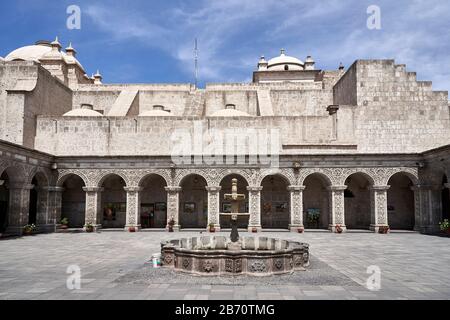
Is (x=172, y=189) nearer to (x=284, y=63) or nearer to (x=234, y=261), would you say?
(x=234, y=261)

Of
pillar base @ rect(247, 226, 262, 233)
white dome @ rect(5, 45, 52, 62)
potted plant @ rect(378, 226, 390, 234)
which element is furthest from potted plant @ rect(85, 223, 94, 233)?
white dome @ rect(5, 45, 52, 62)

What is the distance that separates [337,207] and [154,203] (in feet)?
39.7

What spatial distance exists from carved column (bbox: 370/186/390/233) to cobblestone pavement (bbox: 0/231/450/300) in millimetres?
7222

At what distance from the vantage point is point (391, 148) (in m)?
24.9

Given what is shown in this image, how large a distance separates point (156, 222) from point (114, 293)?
17515 millimetres

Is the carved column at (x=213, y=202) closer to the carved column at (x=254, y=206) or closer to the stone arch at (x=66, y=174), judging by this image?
the carved column at (x=254, y=206)

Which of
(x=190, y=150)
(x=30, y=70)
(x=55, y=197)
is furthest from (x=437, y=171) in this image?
(x=30, y=70)

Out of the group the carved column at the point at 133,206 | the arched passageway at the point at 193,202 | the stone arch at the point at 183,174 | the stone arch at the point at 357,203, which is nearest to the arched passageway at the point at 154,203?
the arched passageway at the point at 193,202

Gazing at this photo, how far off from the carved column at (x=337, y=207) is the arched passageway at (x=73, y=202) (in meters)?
16.5

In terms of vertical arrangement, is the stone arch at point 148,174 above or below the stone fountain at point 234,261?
above

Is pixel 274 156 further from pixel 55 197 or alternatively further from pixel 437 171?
pixel 55 197

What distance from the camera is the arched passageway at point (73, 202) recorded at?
24.4 meters

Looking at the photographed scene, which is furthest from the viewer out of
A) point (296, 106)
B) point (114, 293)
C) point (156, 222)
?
point (296, 106)

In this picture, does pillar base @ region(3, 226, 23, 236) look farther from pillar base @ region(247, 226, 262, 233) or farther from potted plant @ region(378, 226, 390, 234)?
potted plant @ region(378, 226, 390, 234)
